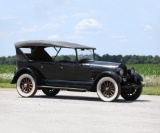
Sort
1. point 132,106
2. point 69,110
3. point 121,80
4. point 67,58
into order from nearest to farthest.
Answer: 1. point 69,110
2. point 132,106
3. point 121,80
4. point 67,58

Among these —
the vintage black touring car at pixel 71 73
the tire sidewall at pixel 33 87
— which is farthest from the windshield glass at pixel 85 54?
the tire sidewall at pixel 33 87

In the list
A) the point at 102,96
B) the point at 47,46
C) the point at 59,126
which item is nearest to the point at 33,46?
the point at 47,46

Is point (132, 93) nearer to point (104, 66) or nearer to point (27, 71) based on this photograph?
point (104, 66)

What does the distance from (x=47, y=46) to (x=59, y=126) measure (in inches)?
292

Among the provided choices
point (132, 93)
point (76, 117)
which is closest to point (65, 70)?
point (132, 93)

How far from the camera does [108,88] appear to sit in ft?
49.5

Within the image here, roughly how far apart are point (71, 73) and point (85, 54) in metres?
0.90

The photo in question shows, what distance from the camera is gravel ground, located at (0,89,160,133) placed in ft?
29.6

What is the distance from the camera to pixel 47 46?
1650cm

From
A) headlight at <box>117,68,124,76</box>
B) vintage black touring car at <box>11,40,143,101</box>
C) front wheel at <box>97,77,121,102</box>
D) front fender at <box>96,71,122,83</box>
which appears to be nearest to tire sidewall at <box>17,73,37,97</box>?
vintage black touring car at <box>11,40,143,101</box>

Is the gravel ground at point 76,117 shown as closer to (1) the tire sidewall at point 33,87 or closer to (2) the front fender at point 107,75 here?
(2) the front fender at point 107,75

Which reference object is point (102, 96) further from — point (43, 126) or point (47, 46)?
point (43, 126)

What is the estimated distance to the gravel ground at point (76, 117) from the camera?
902 cm

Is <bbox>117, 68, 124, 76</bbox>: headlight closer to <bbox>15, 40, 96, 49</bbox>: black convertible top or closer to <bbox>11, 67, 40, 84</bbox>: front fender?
<bbox>15, 40, 96, 49</bbox>: black convertible top
